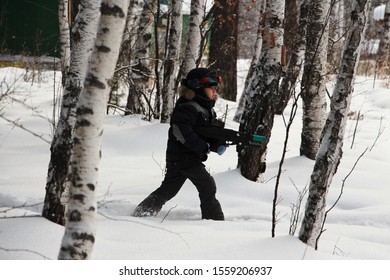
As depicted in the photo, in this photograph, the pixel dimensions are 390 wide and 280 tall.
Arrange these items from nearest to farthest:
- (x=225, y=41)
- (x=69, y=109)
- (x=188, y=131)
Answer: (x=69, y=109), (x=188, y=131), (x=225, y=41)

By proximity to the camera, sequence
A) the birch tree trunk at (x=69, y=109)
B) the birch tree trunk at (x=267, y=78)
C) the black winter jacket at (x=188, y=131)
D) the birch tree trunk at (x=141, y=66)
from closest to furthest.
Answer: the birch tree trunk at (x=69, y=109) → the black winter jacket at (x=188, y=131) → the birch tree trunk at (x=267, y=78) → the birch tree trunk at (x=141, y=66)

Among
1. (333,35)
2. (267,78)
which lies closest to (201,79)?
(267,78)

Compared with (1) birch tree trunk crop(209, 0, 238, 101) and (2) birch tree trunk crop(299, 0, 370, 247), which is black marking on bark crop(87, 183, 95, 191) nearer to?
(2) birch tree trunk crop(299, 0, 370, 247)

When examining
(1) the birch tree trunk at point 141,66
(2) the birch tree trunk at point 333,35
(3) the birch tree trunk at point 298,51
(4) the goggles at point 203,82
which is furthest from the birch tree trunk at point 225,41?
(4) the goggles at point 203,82

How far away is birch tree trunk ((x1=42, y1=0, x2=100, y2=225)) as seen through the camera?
402cm


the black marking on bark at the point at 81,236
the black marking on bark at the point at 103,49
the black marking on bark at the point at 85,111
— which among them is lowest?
the black marking on bark at the point at 81,236

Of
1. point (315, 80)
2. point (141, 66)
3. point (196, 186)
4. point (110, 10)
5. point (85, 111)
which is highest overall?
point (110, 10)

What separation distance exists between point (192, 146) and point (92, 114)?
2.25m

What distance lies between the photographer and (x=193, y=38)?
8617 mm

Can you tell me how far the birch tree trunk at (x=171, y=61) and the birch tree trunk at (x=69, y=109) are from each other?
4.58m

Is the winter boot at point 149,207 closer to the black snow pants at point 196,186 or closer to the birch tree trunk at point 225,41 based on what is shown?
the black snow pants at point 196,186

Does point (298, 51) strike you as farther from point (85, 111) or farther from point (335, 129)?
point (85, 111)

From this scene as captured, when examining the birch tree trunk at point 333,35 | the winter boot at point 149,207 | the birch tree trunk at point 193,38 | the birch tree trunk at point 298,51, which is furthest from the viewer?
the birch tree trunk at point 193,38

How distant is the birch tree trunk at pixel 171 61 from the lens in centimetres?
859
